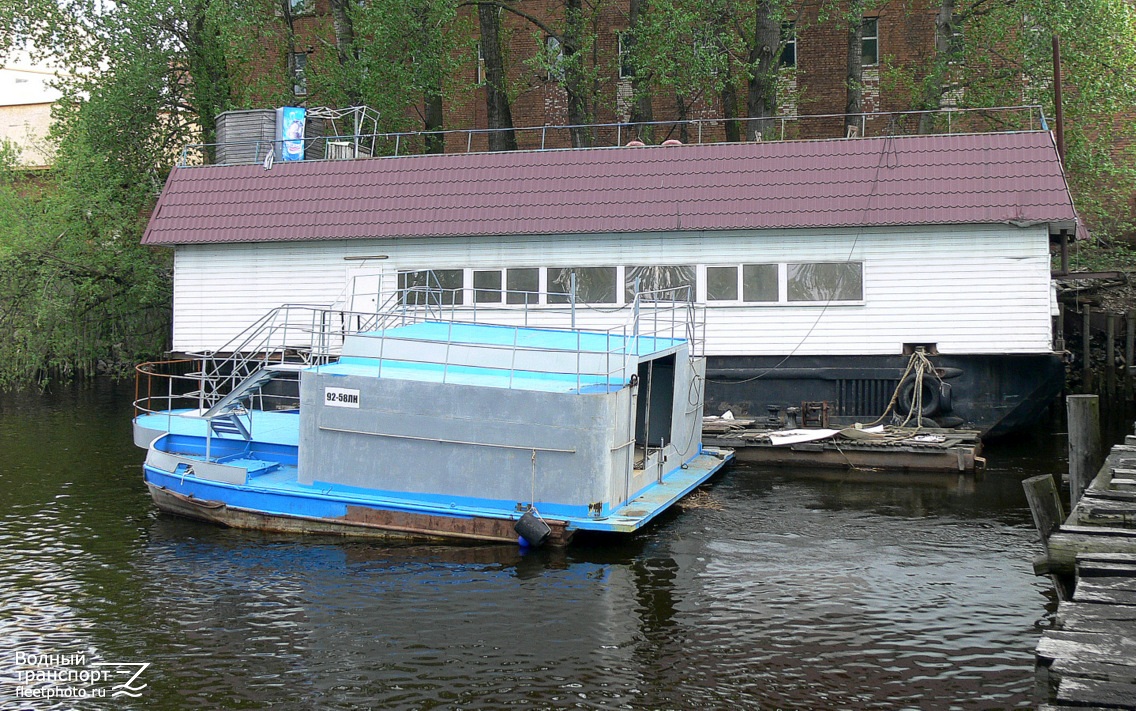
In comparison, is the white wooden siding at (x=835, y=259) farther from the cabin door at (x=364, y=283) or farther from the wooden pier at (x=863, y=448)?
the wooden pier at (x=863, y=448)

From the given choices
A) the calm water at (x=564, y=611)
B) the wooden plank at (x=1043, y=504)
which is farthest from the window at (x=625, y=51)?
the wooden plank at (x=1043, y=504)

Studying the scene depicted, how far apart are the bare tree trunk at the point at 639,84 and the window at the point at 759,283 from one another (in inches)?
463

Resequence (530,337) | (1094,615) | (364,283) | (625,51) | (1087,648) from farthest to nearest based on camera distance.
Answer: (625,51), (364,283), (530,337), (1094,615), (1087,648)

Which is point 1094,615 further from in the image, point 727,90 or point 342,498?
point 727,90

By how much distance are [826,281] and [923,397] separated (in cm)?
296

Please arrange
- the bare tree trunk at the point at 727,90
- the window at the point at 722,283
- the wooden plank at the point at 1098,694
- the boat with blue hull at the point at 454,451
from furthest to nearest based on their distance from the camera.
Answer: the bare tree trunk at the point at 727,90 < the window at the point at 722,283 < the boat with blue hull at the point at 454,451 < the wooden plank at the point at 1098,694

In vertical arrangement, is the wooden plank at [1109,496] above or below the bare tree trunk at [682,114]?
below

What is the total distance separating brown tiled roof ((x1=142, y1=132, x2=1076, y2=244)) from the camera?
2117 cm

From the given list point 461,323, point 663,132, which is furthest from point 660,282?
point 663,132

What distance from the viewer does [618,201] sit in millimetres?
22984

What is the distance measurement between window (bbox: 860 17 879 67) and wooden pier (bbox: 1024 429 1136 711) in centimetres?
2890

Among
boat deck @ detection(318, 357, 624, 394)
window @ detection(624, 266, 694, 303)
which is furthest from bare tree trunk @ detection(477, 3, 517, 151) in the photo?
boat deck @ detection(318, 357, 624, 394)

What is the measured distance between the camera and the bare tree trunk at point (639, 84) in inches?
1287

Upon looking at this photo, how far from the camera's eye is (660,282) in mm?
22875
